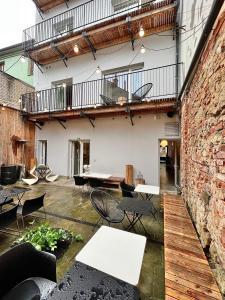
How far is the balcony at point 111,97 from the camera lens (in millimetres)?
6102

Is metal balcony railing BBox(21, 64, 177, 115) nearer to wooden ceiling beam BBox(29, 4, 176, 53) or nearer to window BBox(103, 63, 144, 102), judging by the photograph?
window BBox(103, 63, 144, 102)

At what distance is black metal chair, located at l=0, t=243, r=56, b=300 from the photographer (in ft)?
4.37

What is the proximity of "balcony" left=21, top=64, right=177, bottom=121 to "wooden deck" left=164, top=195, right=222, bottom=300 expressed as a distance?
176 inches

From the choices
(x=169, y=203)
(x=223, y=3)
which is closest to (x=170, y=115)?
(x=169, y=203)

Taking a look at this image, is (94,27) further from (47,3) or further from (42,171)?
(42,171)

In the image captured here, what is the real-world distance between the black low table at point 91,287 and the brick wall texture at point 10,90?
8.54 m

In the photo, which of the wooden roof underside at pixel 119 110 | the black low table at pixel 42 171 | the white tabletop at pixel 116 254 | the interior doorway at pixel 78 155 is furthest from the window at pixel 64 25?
the white tabletop at pixel 116 254

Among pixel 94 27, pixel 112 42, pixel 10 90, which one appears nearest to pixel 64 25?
pixel 94 27

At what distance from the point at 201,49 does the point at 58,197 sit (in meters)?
5.54

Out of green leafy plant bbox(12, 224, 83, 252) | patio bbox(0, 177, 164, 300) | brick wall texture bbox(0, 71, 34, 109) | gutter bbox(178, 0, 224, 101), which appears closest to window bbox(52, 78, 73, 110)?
brick wall texture bbox(0, 71, 34, 109)

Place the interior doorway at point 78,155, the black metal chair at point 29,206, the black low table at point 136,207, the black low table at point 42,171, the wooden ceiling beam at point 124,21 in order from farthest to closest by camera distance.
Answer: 1. the interior doorway at point 78,155
2. the black low table at point 42,171
3. the wooden ceiling beam at point 124,21
4. the black metal chair at point 29,206
5. the black low table at point 136,207

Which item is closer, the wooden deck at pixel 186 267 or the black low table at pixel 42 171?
the wooden deck at pixel 186 267

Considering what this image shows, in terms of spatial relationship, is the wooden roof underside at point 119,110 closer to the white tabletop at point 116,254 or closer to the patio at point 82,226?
the patio at point 82,226

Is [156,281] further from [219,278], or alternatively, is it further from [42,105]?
[42,105]
